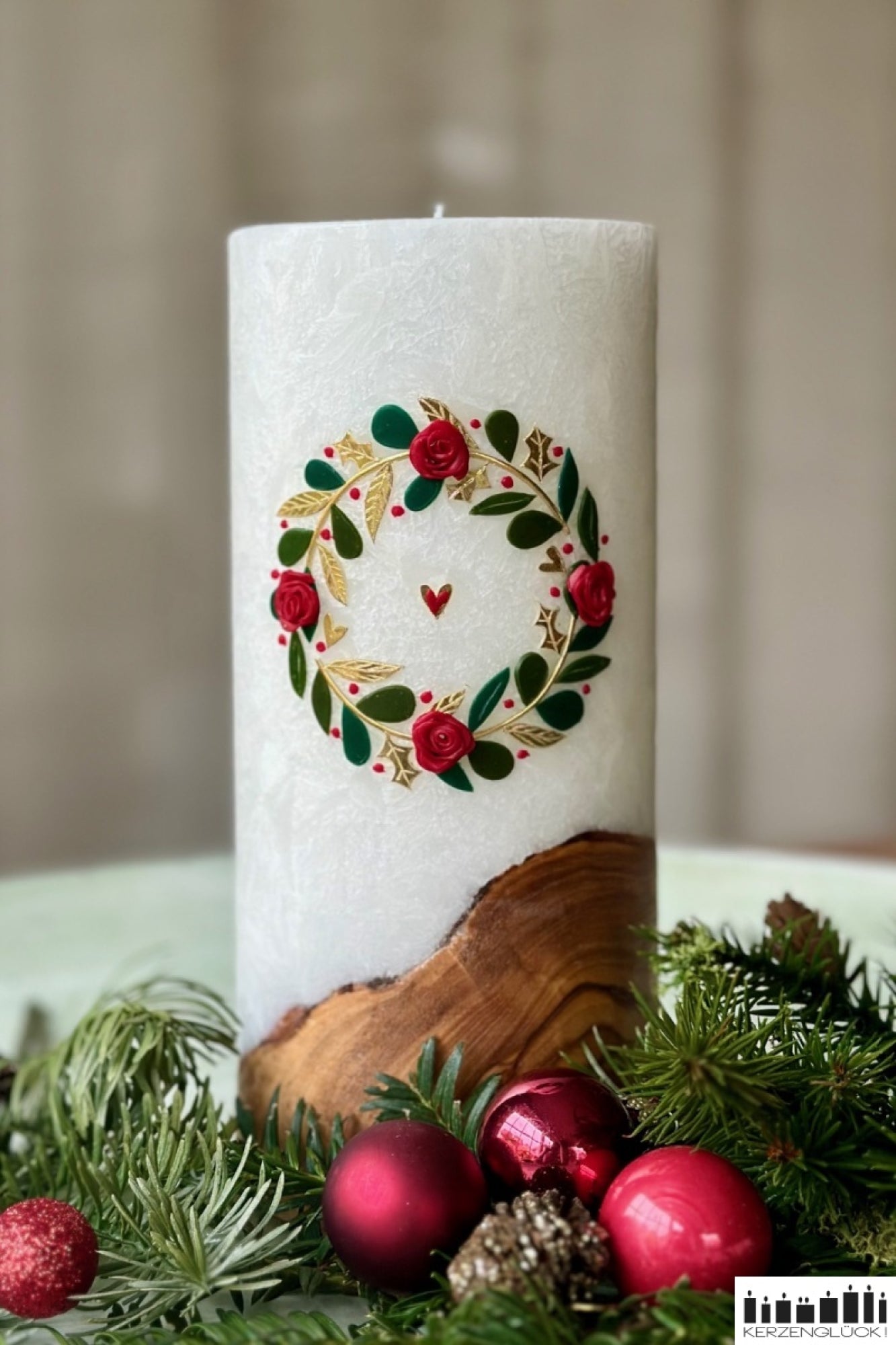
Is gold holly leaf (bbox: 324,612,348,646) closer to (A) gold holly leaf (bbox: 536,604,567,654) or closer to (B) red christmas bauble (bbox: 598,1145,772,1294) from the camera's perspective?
(A) gold holly leaf (bbox: 536,604,567,654)

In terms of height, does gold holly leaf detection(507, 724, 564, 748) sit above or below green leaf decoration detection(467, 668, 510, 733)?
below

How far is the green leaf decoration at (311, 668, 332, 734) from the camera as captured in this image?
1.95ft

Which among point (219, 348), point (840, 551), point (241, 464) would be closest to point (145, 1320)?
point (241, 464)

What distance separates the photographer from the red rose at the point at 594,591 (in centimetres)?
59

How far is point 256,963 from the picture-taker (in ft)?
2.10

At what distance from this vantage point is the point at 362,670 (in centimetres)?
59

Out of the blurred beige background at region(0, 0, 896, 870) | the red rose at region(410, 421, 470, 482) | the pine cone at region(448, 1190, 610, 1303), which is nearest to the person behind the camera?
the pine cone at region(448, 1190, 610, 1303)

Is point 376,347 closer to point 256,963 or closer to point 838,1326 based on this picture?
point 256,963

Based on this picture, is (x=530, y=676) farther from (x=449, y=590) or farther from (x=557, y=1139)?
(x=557, y=1139)

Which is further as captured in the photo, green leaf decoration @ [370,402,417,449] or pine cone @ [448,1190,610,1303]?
green leaf decoration @ [370,402,417,449]

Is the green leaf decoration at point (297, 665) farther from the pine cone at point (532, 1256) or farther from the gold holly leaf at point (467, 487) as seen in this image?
the pine cone at point (532, 1256)

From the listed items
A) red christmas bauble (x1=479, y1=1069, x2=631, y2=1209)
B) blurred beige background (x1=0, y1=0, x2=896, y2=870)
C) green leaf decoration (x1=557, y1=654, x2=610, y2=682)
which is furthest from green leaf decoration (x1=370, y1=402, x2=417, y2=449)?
blurred beige background (x1=0, y1=0, x2=896, y2=870)

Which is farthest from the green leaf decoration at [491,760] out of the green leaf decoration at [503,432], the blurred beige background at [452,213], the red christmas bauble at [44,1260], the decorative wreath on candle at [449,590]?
the blurred beige background at [452,213]

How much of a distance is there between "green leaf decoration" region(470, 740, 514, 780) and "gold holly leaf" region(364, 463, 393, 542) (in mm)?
86
